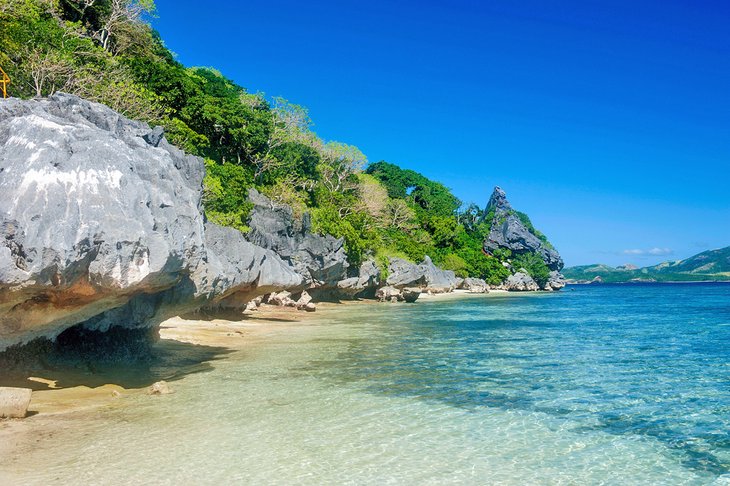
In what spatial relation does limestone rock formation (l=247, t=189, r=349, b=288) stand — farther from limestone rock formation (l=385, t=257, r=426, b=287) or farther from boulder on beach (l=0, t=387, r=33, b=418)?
boulder on beach (l=0, t=387, r=33, b=418)

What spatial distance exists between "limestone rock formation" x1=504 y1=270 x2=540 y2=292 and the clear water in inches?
3143

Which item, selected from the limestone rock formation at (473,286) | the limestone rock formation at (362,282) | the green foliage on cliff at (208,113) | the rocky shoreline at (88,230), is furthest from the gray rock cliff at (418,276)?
the rocky shoreline at (88,230)

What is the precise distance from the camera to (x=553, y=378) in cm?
1350

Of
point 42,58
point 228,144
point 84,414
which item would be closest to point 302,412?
point 84,414

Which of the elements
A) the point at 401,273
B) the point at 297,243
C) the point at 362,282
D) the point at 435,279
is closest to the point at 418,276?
the point at 401,273

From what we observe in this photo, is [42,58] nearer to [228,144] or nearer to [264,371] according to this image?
[264,371]

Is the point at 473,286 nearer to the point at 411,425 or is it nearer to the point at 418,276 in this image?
the point at 418,276

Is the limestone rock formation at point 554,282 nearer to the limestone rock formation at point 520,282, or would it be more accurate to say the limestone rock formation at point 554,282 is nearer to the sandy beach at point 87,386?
the limestone rock formation at point 520,282

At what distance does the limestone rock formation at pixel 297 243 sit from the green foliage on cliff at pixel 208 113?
1189 millimetres

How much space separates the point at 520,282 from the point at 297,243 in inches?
2760

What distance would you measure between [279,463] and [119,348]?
296 inches

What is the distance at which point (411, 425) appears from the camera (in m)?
9.20

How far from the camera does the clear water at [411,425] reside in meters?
7.14

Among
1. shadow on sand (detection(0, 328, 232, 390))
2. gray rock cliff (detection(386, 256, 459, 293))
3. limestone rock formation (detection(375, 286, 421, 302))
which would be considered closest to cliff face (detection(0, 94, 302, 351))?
shadow on sand (detection(0, 328, 232, 390))
